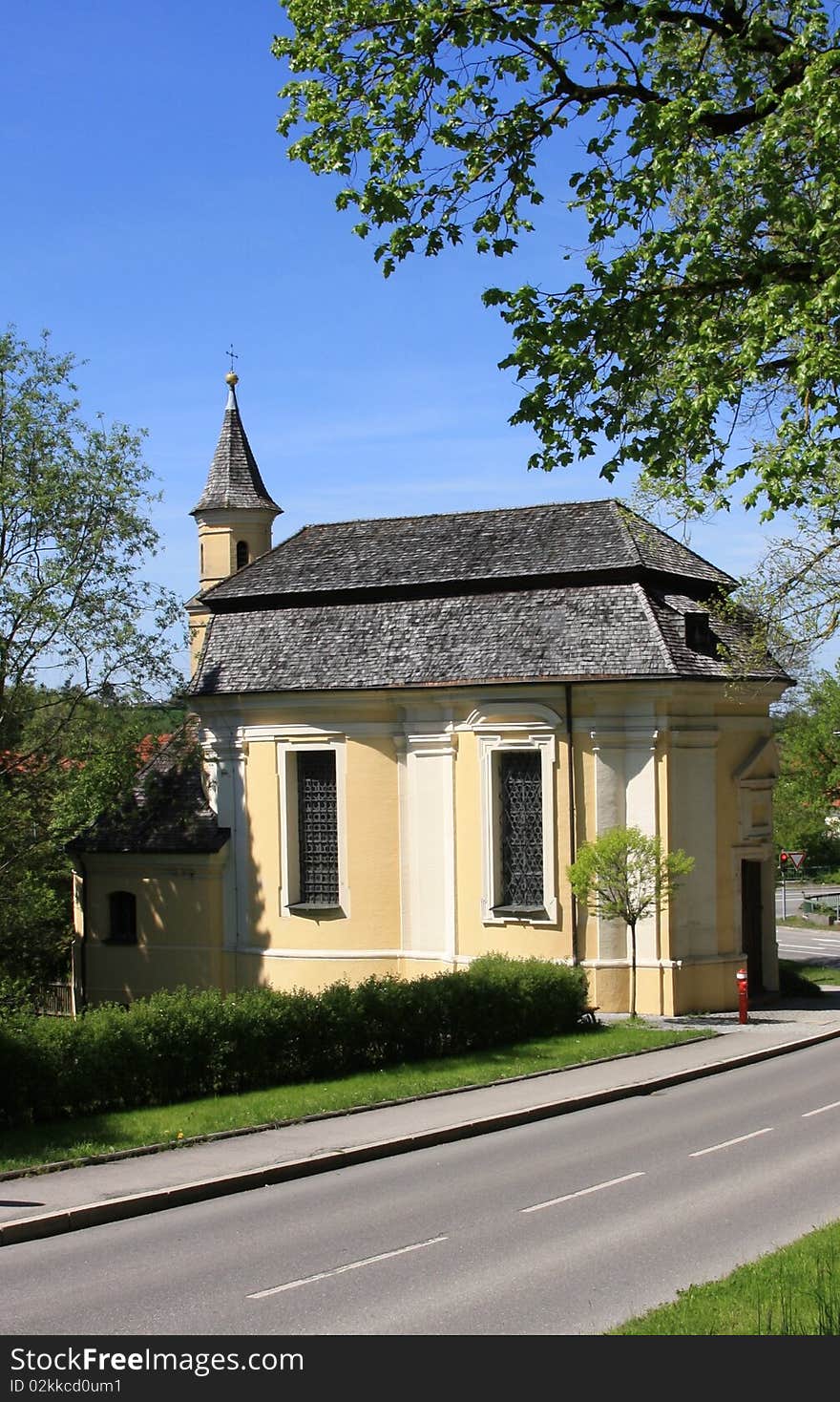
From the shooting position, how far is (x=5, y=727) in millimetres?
33750

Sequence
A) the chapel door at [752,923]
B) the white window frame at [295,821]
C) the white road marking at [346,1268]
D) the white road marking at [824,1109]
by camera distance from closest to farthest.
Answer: the white road marking at [346,1268] → the white road marking at [824,1109] → the chapel door at [752,923] → the white window frame at [295,821]

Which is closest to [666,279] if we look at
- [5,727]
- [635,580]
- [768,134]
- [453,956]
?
[768,134]

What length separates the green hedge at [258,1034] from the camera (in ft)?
59.3

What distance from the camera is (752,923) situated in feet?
109

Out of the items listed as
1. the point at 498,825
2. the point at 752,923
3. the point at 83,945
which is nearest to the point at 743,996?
the point at 752,923

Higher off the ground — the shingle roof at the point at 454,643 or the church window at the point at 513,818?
the shingle roof at the point at 454,643

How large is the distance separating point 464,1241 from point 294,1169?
3.94 metres

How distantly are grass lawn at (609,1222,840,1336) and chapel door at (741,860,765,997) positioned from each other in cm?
2213

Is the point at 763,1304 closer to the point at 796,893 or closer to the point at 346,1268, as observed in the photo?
the point at 346,1268

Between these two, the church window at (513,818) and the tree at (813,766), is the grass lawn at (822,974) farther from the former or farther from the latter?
the tree at (813,766)

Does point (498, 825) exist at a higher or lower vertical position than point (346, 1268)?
higher

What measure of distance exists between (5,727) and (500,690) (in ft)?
39.2

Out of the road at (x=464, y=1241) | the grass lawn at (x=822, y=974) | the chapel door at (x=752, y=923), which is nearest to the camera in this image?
the road at (x=464, y=1241)

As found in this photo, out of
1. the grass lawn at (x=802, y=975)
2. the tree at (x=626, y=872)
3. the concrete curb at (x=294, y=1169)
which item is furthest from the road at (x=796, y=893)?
the concrete curb at (x=294, y=1169)
